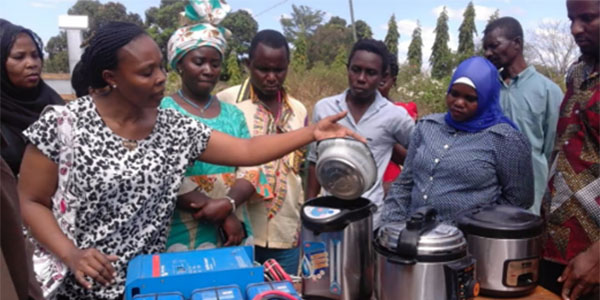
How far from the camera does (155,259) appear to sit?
160cm

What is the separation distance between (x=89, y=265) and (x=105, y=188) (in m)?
0.25

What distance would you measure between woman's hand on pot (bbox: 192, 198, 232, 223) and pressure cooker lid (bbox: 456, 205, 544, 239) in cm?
93

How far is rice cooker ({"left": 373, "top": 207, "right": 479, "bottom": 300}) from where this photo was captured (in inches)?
56.4

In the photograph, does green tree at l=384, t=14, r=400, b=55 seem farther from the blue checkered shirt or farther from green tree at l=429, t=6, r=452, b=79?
the blue checkered shirt

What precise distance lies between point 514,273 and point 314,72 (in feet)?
39.9

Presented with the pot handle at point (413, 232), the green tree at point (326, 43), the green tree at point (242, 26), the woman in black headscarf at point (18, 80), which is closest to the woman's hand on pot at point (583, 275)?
the pot handle at point (413, 232)

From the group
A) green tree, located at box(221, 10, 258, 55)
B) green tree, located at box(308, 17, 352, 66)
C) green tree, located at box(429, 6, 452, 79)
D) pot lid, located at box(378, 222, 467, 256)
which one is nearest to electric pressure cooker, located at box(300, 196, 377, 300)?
pot lid, located at box(378, 222, 467, 256)

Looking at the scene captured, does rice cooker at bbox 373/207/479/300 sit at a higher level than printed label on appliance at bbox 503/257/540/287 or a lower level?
higher

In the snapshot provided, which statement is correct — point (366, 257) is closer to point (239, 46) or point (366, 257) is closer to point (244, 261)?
point (244, 261)

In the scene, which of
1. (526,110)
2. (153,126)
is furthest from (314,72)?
(153,126)

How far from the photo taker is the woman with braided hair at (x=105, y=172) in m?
1.62

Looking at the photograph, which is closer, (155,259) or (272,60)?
(155,259)

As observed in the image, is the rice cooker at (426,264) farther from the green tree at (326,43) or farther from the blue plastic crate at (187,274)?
the green tree at (326,43)

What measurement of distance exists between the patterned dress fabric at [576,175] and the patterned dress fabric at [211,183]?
4.16ft
